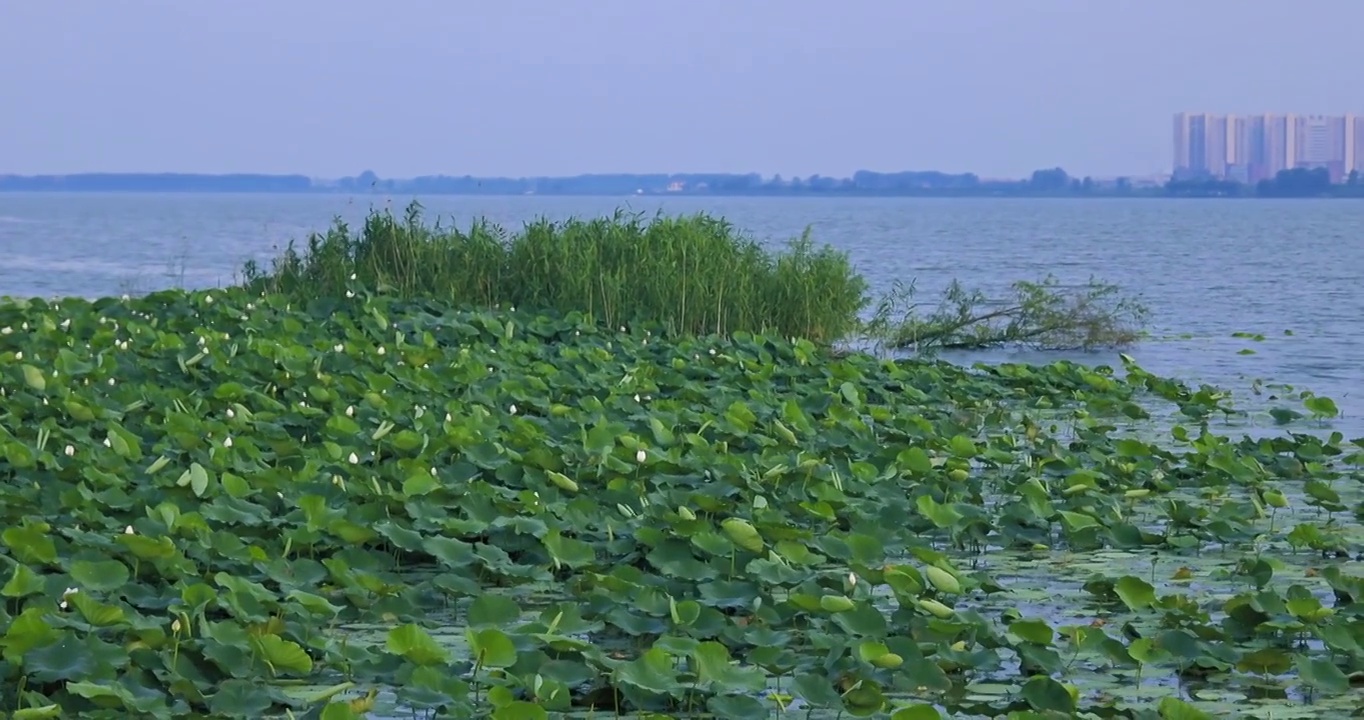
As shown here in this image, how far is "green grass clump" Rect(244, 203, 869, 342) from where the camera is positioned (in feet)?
37.9

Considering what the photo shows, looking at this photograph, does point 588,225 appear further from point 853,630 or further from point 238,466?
point 853,630

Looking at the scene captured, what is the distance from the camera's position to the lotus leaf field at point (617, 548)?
378cm

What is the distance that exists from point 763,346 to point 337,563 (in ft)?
19.3

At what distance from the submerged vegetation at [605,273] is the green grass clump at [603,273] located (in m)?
0.01

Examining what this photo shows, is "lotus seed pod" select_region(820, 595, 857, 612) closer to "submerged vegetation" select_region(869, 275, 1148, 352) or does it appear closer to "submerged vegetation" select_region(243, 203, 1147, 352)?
"submerged vegetation" select_region(243, 203, 1147, 352)

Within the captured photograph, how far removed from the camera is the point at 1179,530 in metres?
5.88

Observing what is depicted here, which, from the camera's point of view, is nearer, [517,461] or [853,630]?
[853,630]

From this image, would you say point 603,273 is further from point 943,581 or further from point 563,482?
point 943,581

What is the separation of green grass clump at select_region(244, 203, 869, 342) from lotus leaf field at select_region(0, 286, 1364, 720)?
2577 millimetres

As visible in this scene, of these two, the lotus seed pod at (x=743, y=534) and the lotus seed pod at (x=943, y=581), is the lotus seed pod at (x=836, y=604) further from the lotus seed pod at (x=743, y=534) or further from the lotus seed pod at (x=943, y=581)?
the lotus seed pod at (x=743, y=534)

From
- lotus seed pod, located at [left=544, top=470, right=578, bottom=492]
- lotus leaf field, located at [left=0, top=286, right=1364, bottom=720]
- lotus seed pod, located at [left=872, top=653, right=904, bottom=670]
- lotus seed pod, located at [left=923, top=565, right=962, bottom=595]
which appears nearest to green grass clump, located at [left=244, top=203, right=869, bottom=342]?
lotus leaf field, located at [left=0, top=286, right=1364, bottom=720]

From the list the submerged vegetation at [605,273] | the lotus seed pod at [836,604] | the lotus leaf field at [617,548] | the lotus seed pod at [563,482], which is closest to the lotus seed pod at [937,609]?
the lotus leaf field at [617,548]

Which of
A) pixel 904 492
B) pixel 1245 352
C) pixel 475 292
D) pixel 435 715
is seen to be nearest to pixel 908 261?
pixel 1245 352

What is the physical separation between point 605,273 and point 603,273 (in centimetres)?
2
